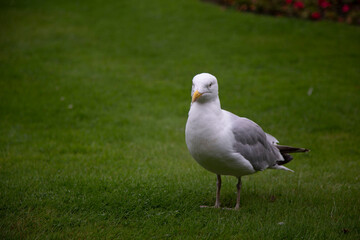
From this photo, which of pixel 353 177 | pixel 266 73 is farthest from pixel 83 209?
pixel 266 73

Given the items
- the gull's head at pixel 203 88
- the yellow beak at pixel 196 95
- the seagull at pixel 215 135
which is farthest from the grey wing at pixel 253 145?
the yellow beak at pixel 196 95

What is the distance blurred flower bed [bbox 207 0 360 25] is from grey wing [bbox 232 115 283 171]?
10.7m

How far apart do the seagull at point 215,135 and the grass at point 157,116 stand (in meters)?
0.68

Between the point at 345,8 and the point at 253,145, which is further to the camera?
the point at 345,8

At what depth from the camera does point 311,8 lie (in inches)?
571

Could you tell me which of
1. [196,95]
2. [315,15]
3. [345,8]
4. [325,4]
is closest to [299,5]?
[315,15]

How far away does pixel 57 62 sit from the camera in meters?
11.7

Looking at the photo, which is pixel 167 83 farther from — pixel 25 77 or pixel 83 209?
pixel 83 209

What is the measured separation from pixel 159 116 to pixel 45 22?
902 centimetres

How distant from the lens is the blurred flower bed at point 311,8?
553 inches

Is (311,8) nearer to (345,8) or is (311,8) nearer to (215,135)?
(345,8)

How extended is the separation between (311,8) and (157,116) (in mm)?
9024

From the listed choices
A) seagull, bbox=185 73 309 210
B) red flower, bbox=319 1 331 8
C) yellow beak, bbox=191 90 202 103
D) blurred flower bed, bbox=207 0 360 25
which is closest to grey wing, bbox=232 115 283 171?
seagull, bbox=185 73 309 210

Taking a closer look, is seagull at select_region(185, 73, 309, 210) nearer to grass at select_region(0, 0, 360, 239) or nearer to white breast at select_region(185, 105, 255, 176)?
white breast at select_region(185, 105, 255, 176)
